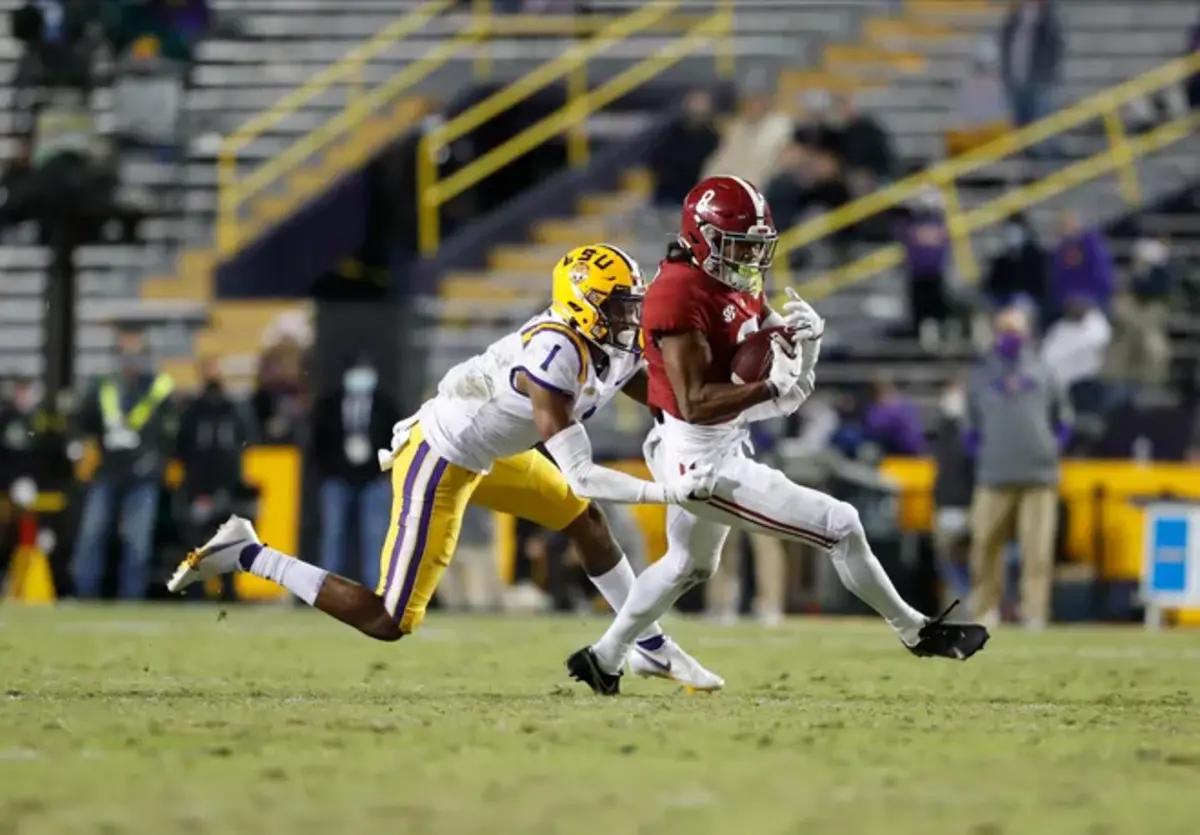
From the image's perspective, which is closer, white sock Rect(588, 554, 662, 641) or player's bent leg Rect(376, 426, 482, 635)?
player's bent leg Rect(376, 426, 482, 635)

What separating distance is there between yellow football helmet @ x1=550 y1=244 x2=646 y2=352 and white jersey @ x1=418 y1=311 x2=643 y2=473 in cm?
5

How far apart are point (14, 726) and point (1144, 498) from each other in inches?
402

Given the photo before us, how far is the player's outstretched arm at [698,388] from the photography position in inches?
311

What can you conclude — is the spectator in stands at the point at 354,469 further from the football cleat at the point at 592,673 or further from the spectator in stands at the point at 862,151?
the football cleat at the point at 592,673

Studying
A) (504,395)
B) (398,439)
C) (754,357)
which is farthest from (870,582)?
(398,439)

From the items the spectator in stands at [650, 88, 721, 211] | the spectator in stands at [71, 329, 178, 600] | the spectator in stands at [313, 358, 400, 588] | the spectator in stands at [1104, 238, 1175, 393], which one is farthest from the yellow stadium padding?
the spectator in stands at [1104, 238, 1175, 393]

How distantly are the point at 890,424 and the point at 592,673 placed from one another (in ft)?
28.6

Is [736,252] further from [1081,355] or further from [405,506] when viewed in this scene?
[1081,355]

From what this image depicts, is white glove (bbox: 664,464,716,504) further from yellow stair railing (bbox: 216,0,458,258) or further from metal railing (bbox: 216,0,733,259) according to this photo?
yellow stair railing (bbox: 216,0,458,258)

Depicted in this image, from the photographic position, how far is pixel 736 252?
8070 mm

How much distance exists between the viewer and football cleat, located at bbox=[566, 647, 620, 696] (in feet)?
27.6

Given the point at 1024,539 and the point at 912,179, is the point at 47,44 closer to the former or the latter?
the point at 912,179

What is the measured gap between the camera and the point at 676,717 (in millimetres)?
Result: 7473

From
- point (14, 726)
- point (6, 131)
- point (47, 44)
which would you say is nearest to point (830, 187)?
point (47, 44)
